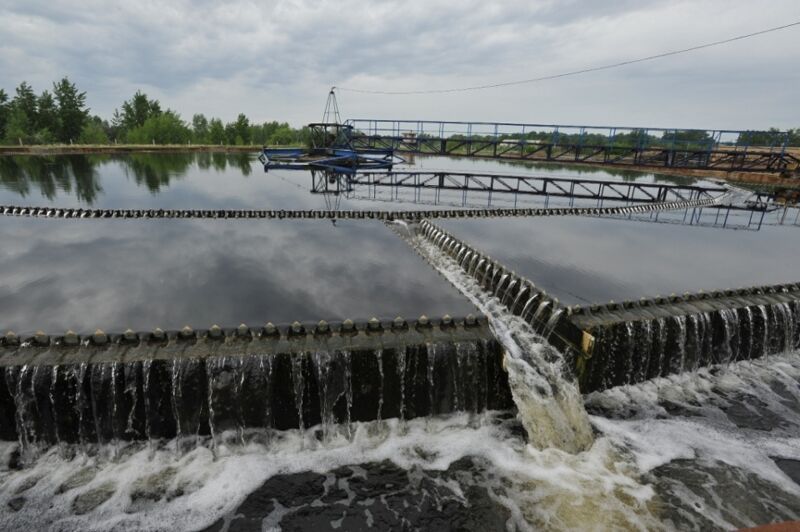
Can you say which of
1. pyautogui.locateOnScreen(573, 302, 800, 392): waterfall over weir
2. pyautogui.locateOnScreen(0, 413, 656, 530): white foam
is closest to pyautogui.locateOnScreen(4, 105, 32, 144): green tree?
pyautogui.locateOnScreen(0, 413, 656, 530): white foam

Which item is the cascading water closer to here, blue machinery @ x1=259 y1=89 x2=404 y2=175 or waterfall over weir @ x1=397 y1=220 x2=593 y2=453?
waterfall over weir @ x1=397 y1=220 x2=593 y2=453

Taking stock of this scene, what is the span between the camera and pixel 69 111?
9156cm

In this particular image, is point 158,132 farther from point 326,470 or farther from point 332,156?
point 326,470

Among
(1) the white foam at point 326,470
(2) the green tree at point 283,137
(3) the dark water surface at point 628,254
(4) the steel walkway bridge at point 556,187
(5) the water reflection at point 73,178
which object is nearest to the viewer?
(1) the white foam at point 326,470

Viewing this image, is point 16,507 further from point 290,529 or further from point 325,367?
point 325,367

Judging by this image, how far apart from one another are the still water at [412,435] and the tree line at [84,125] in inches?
3236

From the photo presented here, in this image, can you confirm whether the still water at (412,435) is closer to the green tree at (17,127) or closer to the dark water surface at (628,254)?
the dark water surface at (628,254)

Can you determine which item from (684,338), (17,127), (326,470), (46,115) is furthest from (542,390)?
(46,115)

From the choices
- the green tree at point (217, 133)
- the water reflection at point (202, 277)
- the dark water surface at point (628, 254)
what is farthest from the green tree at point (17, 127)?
the dark water surface at point (628, 254)

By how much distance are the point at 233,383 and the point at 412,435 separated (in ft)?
13.5

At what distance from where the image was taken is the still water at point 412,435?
738 centimetres

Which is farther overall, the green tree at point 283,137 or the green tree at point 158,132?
the green tree at point 283,137

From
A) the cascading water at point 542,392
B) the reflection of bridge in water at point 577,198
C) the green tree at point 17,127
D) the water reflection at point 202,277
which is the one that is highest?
the green tree at point 17,127

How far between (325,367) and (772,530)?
7412 millimetres
